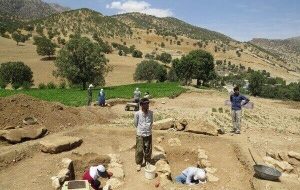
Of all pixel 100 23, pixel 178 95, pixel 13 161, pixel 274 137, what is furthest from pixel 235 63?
pixel 13 161

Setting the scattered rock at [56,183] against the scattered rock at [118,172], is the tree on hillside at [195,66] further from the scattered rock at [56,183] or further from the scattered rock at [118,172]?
the scattered rock at [56,183]

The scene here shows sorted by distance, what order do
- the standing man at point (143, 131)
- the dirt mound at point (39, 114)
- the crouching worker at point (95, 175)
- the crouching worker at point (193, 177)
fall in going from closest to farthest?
the crouching worker at point (95, 175) < the crouching worker at point (193, 177) < the standing man at point (143, 131) < the dirt mound at point (39, 114)

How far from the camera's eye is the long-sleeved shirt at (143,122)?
1196 centimetres

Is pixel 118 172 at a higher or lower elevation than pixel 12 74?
higher

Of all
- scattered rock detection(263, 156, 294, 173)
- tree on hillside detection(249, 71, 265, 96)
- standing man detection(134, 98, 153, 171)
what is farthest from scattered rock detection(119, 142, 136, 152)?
tree on hillside detection(249, 71, 265, 96)

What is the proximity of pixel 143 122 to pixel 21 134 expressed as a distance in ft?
19.2

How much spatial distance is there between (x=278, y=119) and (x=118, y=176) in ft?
66.4

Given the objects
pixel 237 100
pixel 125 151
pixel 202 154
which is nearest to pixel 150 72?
pixel 237 100

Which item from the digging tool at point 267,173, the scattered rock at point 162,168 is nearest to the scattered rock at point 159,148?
the scattered rock at point 162,168

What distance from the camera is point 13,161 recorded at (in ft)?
43.1

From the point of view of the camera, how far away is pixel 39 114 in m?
18.2

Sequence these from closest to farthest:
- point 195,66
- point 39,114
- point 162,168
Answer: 1. point 162,168
2. point 39,114
3. point 195,66

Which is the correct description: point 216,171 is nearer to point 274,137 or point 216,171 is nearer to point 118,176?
point 118,176

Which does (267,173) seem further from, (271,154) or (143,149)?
(271,154)
